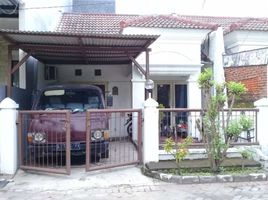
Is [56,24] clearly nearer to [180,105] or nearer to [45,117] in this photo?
[180,105]

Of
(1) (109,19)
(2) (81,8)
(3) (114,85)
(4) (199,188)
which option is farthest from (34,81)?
(2) (81,8)

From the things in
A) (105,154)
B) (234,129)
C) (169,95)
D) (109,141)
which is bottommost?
(105,154)

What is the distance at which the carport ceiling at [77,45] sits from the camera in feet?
31.6

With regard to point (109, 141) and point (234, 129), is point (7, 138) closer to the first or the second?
point (109, 141)

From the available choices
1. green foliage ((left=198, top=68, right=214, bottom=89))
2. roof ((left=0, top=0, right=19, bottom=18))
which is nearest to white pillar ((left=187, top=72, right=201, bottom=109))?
green foliage ((left=198, top=68, right=214, bottom=89))

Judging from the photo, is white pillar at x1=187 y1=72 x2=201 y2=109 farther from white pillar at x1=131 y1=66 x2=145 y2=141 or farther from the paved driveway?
the paved driveway

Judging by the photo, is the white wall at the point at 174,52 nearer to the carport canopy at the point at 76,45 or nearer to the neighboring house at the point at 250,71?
the carport canopy at the point at 76,45

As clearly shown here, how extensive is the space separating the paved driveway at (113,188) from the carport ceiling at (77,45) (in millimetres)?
3473

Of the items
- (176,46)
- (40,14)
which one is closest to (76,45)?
(40,14)

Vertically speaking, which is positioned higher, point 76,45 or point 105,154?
point 76,45

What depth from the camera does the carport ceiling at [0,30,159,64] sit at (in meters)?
9.62

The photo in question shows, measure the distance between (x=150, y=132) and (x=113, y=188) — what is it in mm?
2005

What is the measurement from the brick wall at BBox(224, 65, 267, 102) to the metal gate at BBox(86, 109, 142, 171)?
5.03 meters

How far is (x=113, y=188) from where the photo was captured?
26.5 feet
